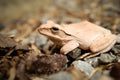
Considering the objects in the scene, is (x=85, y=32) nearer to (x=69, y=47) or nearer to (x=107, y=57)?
(x=69, y=47)

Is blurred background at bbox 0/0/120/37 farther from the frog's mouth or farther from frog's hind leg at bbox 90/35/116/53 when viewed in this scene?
the frog's mouth

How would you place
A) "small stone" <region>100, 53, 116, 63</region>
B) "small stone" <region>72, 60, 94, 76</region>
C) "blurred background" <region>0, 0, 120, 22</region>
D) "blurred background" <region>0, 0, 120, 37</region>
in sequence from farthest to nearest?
"blurred background" <region>0, 0, 120, 22</region>, "blurred background" <region>0, 0, 120, 37</region>, "small stone" <region>100, 53, 116, 63</region>, "small stone" <region>72, 60, 94, 76</region>

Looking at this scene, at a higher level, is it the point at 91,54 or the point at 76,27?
the point at 76,27

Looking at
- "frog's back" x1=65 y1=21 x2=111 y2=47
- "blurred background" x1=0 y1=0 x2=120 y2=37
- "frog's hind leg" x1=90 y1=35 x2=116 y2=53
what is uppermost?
"frog's back" x1=65 y1=21 x2=111 y2=47

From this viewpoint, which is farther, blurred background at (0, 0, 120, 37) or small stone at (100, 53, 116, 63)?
blurred background at (0, 0, 120, 37)

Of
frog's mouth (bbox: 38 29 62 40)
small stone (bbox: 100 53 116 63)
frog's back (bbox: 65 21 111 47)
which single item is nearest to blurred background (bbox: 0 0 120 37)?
frog's back (bbox: 65 21 111 47)

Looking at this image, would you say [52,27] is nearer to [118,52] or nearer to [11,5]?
[118,52]

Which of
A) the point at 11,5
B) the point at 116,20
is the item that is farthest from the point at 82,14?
the point at 11,5
